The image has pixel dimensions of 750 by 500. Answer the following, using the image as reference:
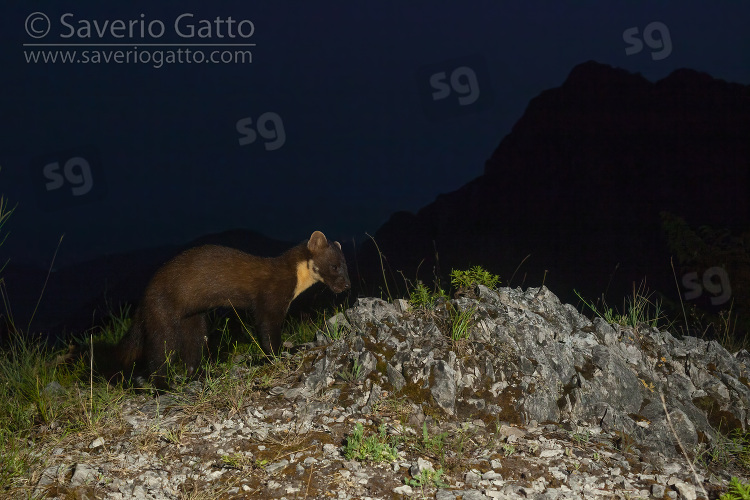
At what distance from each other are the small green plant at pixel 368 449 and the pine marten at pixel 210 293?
96.8 inches

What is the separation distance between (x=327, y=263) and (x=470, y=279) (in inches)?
85.2

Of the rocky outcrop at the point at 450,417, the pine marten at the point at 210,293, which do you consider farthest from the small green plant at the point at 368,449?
the pine marten at the point at 210,293

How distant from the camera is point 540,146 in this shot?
23.6 meters

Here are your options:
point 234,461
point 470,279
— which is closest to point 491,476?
point 234,461

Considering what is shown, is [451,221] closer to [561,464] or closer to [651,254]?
[651,254]

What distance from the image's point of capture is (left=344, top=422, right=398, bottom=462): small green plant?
4770 mm

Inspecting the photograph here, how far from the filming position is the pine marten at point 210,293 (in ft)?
24.1

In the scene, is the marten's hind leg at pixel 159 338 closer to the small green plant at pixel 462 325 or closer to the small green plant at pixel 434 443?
the small green plant at pixel 462 325

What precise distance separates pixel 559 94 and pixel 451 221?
25.2 ft

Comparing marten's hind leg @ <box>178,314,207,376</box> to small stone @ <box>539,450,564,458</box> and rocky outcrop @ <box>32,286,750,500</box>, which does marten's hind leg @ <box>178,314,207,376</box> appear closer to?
rocky outcrop @ <box>32,286,750,500</box>

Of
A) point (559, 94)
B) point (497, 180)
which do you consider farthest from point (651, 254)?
point (559, 94)

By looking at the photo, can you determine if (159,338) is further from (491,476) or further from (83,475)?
(491,476)

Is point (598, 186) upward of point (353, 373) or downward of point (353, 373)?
downward

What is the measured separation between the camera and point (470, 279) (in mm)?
6820
